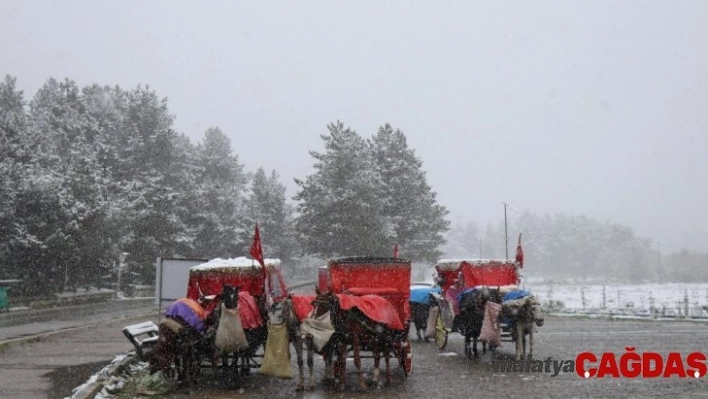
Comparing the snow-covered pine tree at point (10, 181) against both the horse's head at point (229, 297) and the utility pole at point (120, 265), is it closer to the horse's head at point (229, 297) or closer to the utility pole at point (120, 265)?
the utility pole at point (120, 265)

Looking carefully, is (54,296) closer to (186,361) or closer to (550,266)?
(186,361)

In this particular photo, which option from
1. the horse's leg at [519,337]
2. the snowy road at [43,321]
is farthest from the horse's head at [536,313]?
the snowy road at [43,321]

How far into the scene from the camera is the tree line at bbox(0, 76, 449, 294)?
34812 millimetres

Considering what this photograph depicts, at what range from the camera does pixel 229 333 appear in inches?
429

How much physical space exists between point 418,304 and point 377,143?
37472 mm

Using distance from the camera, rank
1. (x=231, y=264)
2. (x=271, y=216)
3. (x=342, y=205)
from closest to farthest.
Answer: (x=231, y=264), (x=342, y=205), (x=271, y=216)

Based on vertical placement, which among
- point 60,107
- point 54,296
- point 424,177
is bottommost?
point 54,296

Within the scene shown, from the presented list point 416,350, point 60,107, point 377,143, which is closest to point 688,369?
point 416,350

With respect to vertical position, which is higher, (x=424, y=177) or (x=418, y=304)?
(x=424, y=177)

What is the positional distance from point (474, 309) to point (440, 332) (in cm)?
267

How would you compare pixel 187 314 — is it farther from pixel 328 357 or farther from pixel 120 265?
pixel 120 265

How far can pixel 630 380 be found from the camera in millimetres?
11836

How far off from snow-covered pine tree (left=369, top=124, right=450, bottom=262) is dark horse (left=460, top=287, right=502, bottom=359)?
35.1m

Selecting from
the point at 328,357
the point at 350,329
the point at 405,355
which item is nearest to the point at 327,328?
the point at 350,329
